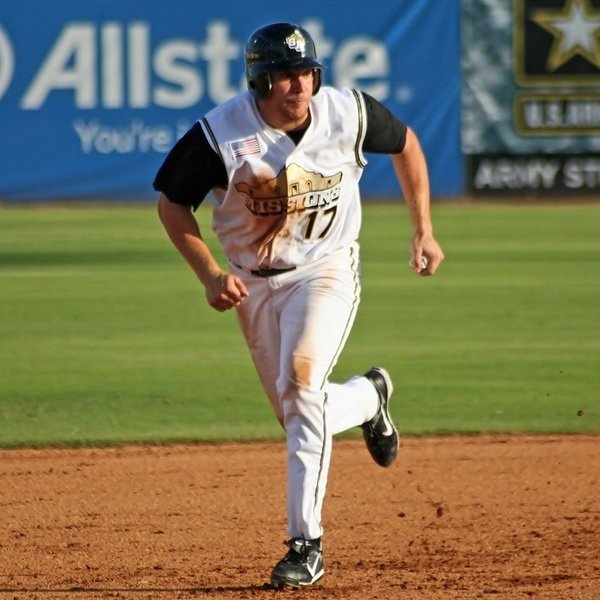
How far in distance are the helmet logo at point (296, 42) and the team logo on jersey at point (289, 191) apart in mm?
374

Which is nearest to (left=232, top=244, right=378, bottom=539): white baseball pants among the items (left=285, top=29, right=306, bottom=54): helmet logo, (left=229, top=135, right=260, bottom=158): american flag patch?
(left=229, top=135, right=260, bottom=158): american flag patch

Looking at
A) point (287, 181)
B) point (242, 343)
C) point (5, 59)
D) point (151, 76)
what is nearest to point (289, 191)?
point (287, 181)

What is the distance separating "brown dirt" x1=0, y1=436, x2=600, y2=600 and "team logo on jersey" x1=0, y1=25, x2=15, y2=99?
13.5 meters

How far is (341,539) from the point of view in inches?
203

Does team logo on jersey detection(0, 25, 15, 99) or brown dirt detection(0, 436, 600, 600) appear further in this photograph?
team logo on jersey detection(0, 25, 15, 99)

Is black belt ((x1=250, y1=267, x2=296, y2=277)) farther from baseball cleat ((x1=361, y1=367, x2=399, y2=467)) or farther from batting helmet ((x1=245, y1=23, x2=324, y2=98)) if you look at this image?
baseball cleat ((x1=361, y1=367, x2=399, y2=467))

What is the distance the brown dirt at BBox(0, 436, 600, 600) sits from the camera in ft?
14.8

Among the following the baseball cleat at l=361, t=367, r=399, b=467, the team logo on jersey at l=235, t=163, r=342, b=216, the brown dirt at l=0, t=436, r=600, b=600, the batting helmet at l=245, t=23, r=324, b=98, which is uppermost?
the batting helmet at l=245, t=23, r=324, b=98

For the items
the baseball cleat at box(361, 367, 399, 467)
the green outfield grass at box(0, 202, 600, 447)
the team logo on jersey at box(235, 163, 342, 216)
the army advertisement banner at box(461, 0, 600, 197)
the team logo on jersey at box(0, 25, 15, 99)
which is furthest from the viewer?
the team logo on jersey at box(0, 25, 15, 99)

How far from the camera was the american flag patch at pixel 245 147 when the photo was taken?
4.51m

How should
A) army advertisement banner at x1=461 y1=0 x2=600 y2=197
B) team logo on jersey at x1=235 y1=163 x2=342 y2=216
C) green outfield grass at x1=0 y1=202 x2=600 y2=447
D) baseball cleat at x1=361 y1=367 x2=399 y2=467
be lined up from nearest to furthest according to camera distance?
team logo on jersey at x1=235 y1=163 x2=342 y2=216 → baseball cleat at x1=361 y1=367 x2=399 y2=467 → green outfield grass at x1=0 y1=202 x2=600 y2=447 → army advertisement banner at x1=461 y1=0 x2=600 y2=197

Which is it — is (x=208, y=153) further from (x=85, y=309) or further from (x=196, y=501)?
(x=85, y=309)

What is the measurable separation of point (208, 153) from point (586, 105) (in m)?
15.1

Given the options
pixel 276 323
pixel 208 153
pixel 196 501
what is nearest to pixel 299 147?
pixel 208 153
